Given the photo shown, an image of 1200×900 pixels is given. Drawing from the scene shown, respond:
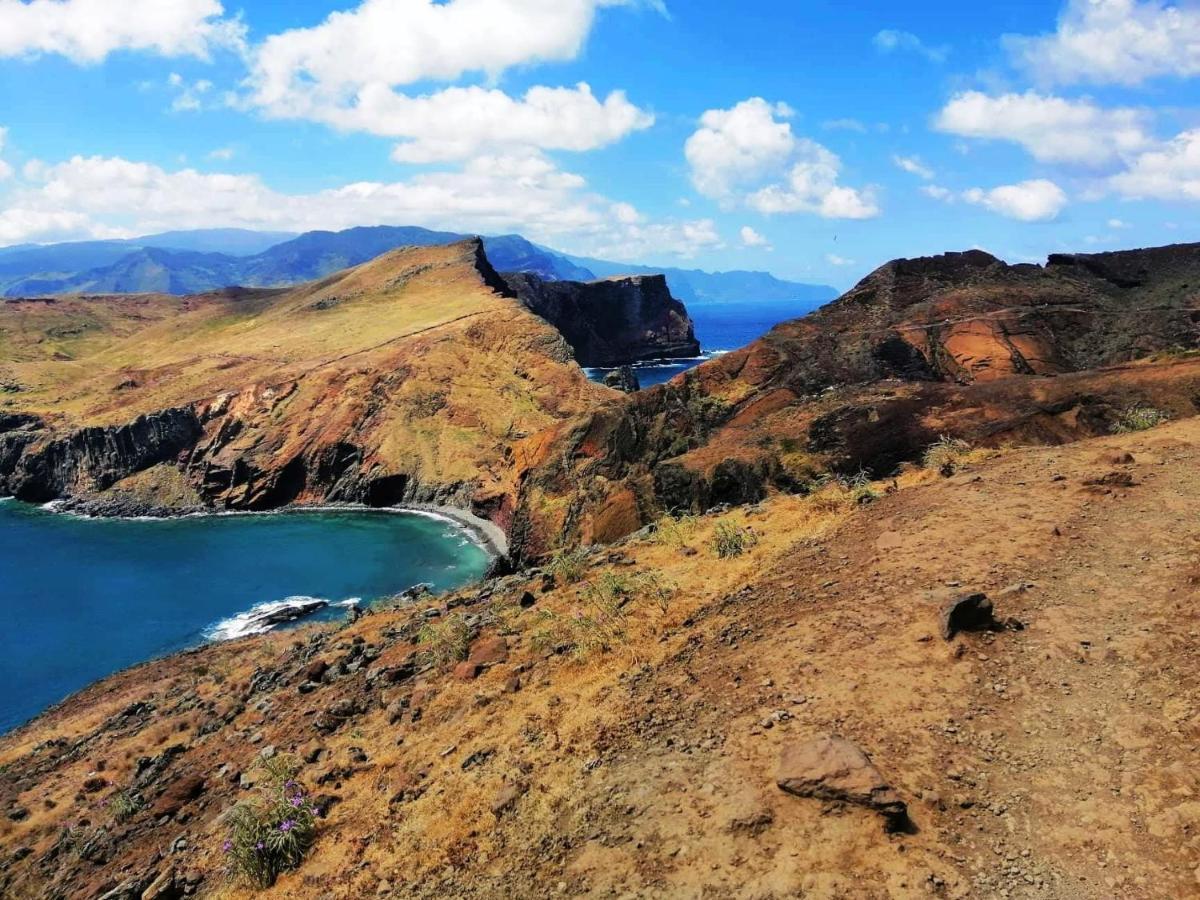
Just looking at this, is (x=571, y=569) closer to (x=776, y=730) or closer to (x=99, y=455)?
(x=776, y=730)

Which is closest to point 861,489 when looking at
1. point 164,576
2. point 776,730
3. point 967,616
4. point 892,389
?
point 967,616

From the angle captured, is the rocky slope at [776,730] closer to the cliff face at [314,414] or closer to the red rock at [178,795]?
the red rock at [178,795]

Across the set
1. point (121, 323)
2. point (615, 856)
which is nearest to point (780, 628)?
point (615, 856)

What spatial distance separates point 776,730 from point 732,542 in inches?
318

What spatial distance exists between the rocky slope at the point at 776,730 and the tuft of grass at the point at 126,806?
0.10 m

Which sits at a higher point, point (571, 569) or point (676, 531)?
point (676, 531)

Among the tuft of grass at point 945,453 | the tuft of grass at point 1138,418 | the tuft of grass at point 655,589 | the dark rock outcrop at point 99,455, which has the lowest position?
the dark rock outcrop at point 99,455

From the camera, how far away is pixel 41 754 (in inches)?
981

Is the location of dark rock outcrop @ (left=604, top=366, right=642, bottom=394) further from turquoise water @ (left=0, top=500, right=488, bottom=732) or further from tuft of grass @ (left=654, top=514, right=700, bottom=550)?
tuft of grass @ (left=654, top=514, right=700, bottom=550)

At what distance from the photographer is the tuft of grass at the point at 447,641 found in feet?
56.7

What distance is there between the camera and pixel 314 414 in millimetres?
84188

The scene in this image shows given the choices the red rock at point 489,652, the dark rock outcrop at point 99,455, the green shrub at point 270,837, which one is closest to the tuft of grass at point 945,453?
the red rock at point 489,652

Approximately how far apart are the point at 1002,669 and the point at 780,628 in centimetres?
346

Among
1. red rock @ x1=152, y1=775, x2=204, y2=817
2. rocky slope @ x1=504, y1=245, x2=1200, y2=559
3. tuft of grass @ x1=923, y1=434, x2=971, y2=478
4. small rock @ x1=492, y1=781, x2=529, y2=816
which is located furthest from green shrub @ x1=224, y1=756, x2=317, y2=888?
tuft of grass @ x1=923, y1=434, x2=971, y2=478
